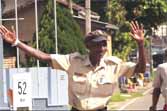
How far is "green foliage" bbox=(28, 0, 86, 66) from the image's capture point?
19859mm

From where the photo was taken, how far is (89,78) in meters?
5.82

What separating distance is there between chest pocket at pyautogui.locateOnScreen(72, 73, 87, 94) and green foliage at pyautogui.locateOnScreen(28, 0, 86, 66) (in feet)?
45.1

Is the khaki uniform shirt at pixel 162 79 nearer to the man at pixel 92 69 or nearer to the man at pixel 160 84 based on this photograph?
the man at pixel 160 84

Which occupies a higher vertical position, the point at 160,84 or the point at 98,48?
the point at 98,48

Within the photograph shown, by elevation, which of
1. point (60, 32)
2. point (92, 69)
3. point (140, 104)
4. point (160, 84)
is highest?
point (60, 32)

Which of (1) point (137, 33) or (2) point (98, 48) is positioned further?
(1) point (137, 33)

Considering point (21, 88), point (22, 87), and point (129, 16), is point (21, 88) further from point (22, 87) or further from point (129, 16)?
point (129, 16)

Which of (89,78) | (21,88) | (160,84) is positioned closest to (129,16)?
(21,88)

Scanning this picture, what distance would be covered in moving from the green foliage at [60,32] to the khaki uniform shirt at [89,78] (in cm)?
1367

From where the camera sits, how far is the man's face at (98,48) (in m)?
5.71

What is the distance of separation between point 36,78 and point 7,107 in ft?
4.28

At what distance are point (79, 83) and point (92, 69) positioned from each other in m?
0.17

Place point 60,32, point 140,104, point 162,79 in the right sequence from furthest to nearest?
point 140,104 → point 60,32 → point 162,79

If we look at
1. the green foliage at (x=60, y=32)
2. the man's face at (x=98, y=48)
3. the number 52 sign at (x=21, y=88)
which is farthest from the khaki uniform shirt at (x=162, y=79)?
the green foliage at (x=60, y=32)
